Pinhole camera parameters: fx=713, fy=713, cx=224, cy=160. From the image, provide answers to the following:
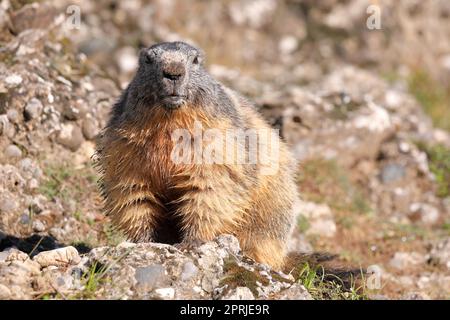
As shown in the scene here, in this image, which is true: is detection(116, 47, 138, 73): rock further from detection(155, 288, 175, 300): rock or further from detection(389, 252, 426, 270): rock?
detection(155, 288, 175, 300): rock

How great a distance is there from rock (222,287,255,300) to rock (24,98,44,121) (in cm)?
407

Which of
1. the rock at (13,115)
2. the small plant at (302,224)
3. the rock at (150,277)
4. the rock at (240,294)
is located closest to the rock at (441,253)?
the small plant at (302,224)

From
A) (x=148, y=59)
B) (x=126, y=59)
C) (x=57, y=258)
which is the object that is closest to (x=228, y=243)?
(x=57, y=258)

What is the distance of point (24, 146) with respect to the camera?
8.09 m

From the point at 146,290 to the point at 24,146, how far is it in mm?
3638

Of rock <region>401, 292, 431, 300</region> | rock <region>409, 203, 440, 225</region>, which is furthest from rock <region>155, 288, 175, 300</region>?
rock <region>409, 203, 440, 225</region>

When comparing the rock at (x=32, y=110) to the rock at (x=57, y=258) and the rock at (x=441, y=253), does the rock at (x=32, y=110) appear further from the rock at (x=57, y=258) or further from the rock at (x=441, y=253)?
the rock at (x=441, y=253)

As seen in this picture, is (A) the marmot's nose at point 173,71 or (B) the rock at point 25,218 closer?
(A) the marmot's nose at point 173,71

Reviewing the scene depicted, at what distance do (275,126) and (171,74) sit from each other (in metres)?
4.83

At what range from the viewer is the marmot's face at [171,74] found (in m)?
5.81

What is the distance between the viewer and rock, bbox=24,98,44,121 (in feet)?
27.0

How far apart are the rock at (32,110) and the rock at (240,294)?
407 centimetres
